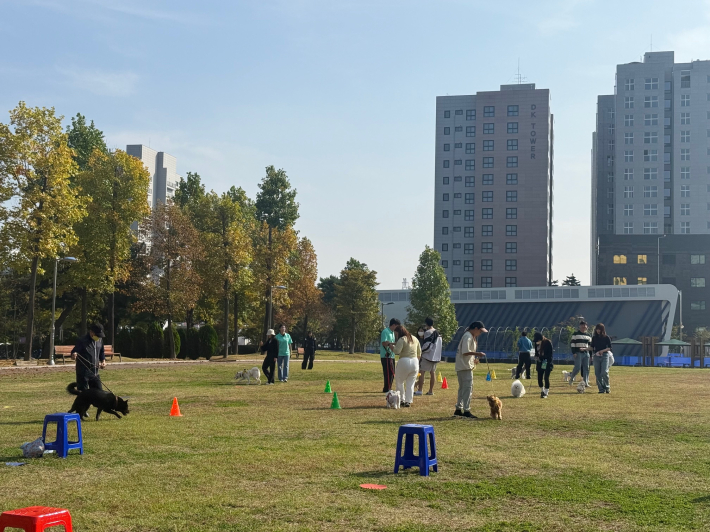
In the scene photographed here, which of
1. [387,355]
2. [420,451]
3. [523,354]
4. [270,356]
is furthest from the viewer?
[523,354]

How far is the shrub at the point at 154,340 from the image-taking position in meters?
54.3

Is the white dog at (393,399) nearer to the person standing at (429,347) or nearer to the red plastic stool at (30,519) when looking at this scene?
the person standing at (429,347)

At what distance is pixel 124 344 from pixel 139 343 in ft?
4.76

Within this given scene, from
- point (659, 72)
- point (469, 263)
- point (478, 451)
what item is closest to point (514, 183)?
point (469, 263)

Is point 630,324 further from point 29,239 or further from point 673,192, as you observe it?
point 29,239

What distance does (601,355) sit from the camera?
22594 millimetres

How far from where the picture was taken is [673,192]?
460 feet

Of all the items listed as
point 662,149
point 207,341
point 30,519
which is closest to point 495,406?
point 30,519

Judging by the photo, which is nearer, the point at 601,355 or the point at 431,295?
the point at 601,355

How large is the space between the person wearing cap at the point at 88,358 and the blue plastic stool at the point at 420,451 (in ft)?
24.1

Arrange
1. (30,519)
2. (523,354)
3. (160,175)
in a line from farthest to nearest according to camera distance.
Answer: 1. (160,175)
2. (523,354)
3. (30,519)

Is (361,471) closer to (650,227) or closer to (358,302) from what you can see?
(358,302)

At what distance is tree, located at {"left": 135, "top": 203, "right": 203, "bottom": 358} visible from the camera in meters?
51.5

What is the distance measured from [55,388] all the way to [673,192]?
135228 mm
